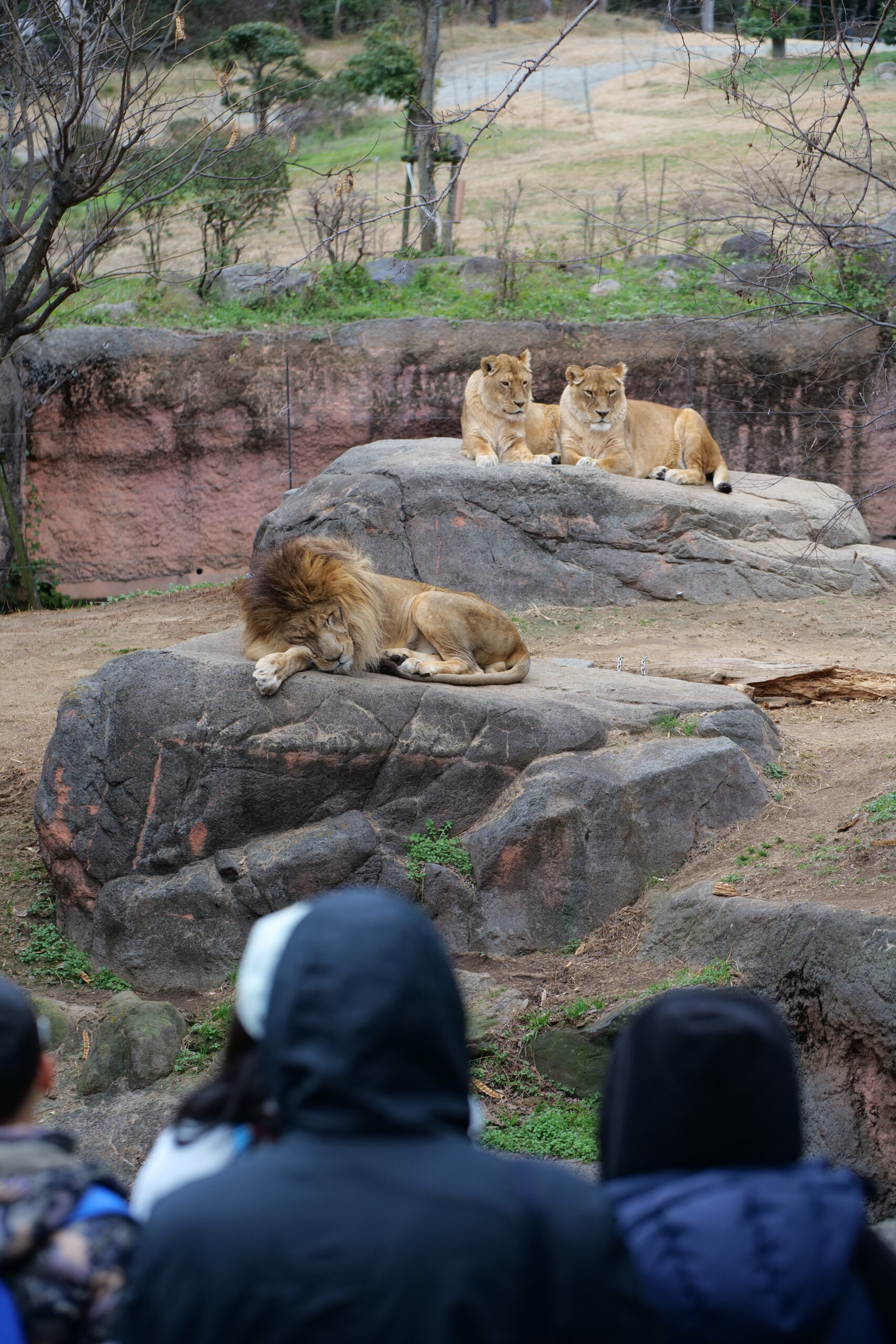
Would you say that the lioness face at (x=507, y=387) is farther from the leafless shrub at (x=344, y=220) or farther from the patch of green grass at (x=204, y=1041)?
the patch of green grass at (x=204, y=1041)

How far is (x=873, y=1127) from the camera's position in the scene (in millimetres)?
5012

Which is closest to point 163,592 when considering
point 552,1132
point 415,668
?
point 415,668

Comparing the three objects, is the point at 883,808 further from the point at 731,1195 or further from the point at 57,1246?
the point at 57,1246

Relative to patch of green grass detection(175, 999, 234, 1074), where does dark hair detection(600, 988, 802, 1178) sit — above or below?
Answer: above

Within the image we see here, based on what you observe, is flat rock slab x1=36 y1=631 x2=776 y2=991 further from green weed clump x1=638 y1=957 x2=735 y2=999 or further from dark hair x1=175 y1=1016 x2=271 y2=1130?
dark hair x1=175 y1=1016 x2=271 y2=1130

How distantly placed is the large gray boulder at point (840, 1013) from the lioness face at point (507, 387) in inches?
315

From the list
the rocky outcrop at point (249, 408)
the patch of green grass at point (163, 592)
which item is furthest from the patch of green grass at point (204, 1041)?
the rocky outcrop at point (249, 408)

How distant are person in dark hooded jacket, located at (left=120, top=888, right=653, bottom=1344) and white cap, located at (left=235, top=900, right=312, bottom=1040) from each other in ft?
0.55

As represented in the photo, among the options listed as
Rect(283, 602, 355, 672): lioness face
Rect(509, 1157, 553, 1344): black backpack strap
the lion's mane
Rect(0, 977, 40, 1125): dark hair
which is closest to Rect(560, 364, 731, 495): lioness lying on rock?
the lion's mane

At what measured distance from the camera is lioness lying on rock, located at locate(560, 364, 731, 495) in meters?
13.2

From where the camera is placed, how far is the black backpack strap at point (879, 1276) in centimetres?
176

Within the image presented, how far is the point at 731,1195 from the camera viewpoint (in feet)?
5.82

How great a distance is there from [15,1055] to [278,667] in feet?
15.5

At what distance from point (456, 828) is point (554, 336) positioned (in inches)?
397
